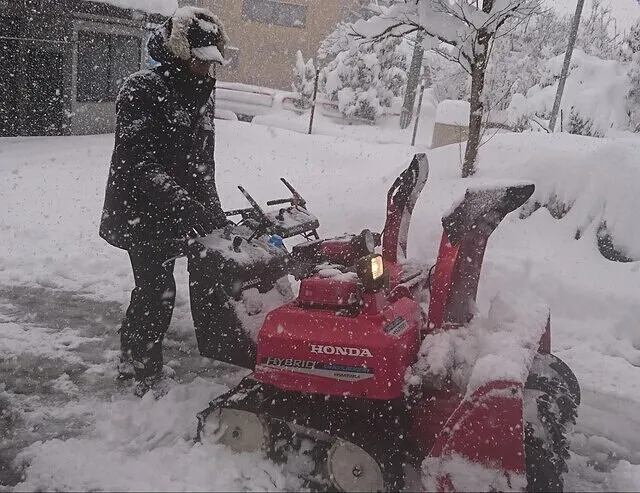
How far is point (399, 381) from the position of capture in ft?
9.37

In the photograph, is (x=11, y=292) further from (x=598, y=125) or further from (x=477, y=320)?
(x=598, y=125)

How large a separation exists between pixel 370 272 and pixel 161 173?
1.23 meters

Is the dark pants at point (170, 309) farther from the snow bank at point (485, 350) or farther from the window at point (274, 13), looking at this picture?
the window at point (274, 13)

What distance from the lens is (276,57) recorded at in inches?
1166

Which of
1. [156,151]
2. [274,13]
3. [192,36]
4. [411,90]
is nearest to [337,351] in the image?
[156,151]

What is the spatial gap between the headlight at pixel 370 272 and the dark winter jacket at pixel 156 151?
0.90 m

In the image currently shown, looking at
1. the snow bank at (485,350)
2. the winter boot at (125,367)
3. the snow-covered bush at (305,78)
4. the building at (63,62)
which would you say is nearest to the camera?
the snow bank at (485,350)

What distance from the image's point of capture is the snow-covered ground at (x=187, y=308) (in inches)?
121

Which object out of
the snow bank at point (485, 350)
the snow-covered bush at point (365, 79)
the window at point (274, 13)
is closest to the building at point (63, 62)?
the snow bank at point (485, 350)

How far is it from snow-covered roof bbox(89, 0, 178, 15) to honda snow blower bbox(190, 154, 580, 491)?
10173mm

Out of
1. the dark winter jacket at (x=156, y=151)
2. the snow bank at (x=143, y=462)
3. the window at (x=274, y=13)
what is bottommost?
the snow bank at (x=143, y=462)

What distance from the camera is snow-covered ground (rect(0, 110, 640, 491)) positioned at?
3067 millimetres

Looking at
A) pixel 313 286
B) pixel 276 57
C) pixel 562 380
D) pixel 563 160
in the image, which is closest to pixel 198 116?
pixel 313 286

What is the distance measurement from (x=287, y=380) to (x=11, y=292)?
311 centimetres
